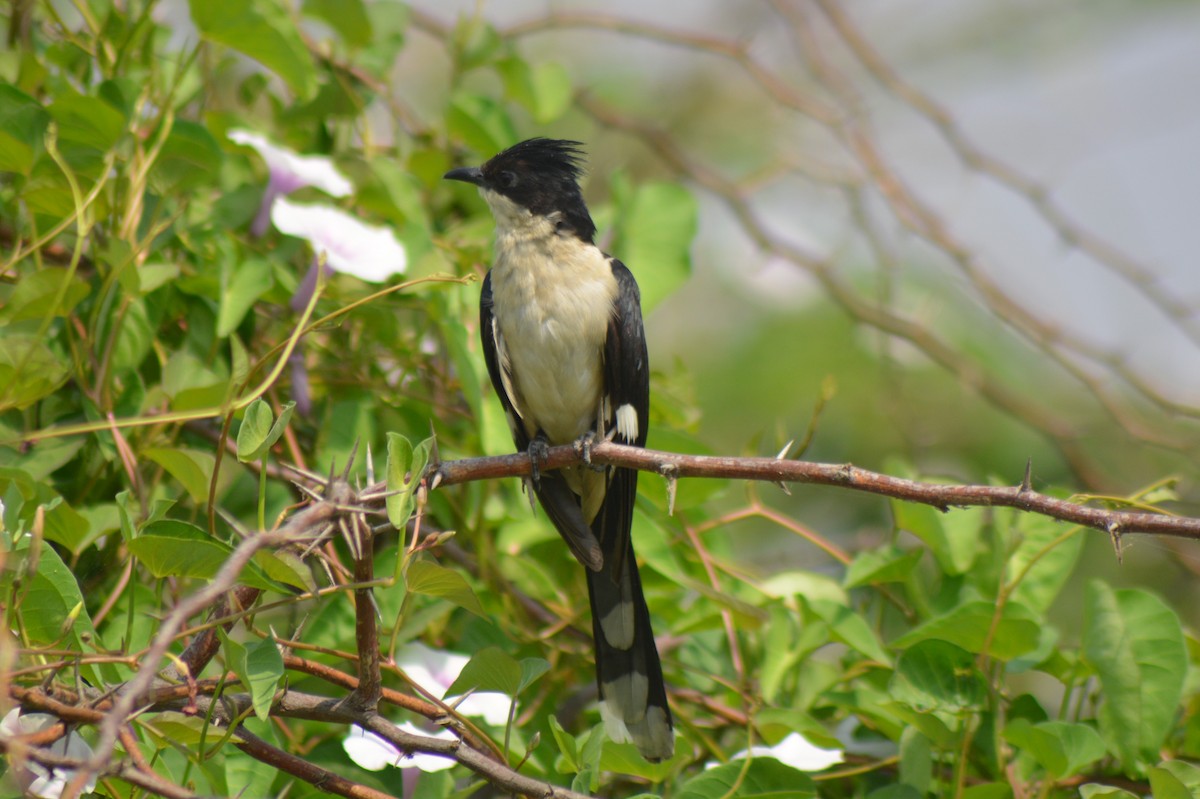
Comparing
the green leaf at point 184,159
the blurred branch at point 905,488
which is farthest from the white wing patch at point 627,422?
the green leaf at point 184,159

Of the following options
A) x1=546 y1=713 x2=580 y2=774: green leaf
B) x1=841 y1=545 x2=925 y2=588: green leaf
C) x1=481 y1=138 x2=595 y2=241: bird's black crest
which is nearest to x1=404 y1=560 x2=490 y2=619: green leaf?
x1=546 y1=713 x2=580 y2=774: green leaf

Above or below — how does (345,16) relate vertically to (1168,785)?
above

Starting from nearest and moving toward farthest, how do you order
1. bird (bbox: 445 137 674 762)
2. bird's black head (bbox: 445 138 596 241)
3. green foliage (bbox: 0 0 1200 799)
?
green foliage (bbox: 0 0 1200 799) < bird (bbox: 445 137 674 762) < bird's black head (bbox: 445 138 596 241)

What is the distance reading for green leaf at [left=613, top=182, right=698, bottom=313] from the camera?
3924 millimetres

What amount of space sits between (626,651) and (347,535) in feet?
4.17

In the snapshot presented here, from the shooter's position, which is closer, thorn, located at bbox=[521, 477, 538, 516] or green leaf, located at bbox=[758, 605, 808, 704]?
green leaf, located at bbox=[758, 605, 808, 704]

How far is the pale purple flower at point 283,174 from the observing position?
124 inches

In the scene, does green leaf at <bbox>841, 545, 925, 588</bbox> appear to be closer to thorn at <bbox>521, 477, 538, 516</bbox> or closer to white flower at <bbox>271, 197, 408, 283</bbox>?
thorn at <bbox>521, 477, 538, 516</bbox>

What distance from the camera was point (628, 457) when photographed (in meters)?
2.57

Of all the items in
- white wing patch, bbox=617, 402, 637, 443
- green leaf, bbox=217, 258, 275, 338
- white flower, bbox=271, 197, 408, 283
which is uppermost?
white flower, bbox=271, 197, 408, 283

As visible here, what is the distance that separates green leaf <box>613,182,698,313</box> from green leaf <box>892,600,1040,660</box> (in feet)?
5.30

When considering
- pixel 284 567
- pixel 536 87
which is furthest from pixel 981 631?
pixel 536 87

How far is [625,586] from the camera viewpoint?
3225 millimetres

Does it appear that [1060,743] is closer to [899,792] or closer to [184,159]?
[899,792]
